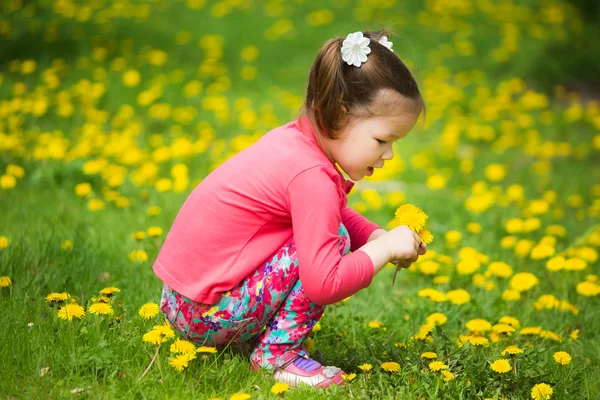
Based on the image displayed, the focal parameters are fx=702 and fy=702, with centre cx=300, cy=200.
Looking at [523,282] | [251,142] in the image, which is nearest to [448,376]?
[523,282]

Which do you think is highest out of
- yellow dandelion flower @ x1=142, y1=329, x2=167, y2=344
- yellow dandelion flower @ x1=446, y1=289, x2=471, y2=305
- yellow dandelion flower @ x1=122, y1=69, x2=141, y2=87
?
Answer: yellow dandelion flower @ x1=142, y1=329, x2=167, y2=344

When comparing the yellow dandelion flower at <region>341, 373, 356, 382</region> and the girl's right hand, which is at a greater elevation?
the girl's right hand

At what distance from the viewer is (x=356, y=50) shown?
77.4 inches

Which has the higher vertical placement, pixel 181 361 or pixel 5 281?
pixel 181 361

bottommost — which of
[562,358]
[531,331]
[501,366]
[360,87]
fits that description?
[531,331]

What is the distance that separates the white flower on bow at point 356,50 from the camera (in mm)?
1955

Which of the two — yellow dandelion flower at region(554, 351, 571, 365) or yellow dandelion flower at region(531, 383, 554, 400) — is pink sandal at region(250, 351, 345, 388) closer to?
yellow dandelion flower at region(531, 383, 554, 400)

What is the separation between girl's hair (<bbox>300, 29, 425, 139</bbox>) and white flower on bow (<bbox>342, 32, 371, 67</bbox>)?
0.6 inches

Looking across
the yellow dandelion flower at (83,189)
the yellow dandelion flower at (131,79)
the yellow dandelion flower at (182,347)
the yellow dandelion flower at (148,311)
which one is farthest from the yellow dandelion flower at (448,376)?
the yellow dandelion flower at (131,79)

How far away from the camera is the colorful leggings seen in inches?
79.0

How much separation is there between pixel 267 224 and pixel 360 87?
47 centimetres

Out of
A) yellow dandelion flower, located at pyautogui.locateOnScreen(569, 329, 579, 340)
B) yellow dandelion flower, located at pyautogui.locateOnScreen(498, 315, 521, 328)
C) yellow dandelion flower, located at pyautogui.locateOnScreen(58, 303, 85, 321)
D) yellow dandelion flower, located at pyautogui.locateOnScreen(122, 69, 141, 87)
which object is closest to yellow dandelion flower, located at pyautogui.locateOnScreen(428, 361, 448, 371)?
yellow dandelion flower, located at pyautogui.locateOnScreen(498, 315, 521, 328)

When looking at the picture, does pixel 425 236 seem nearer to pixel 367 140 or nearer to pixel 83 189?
pixel 367 140

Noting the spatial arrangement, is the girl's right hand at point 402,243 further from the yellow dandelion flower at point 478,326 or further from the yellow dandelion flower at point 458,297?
the yellow dandelion flower at point 458,297
